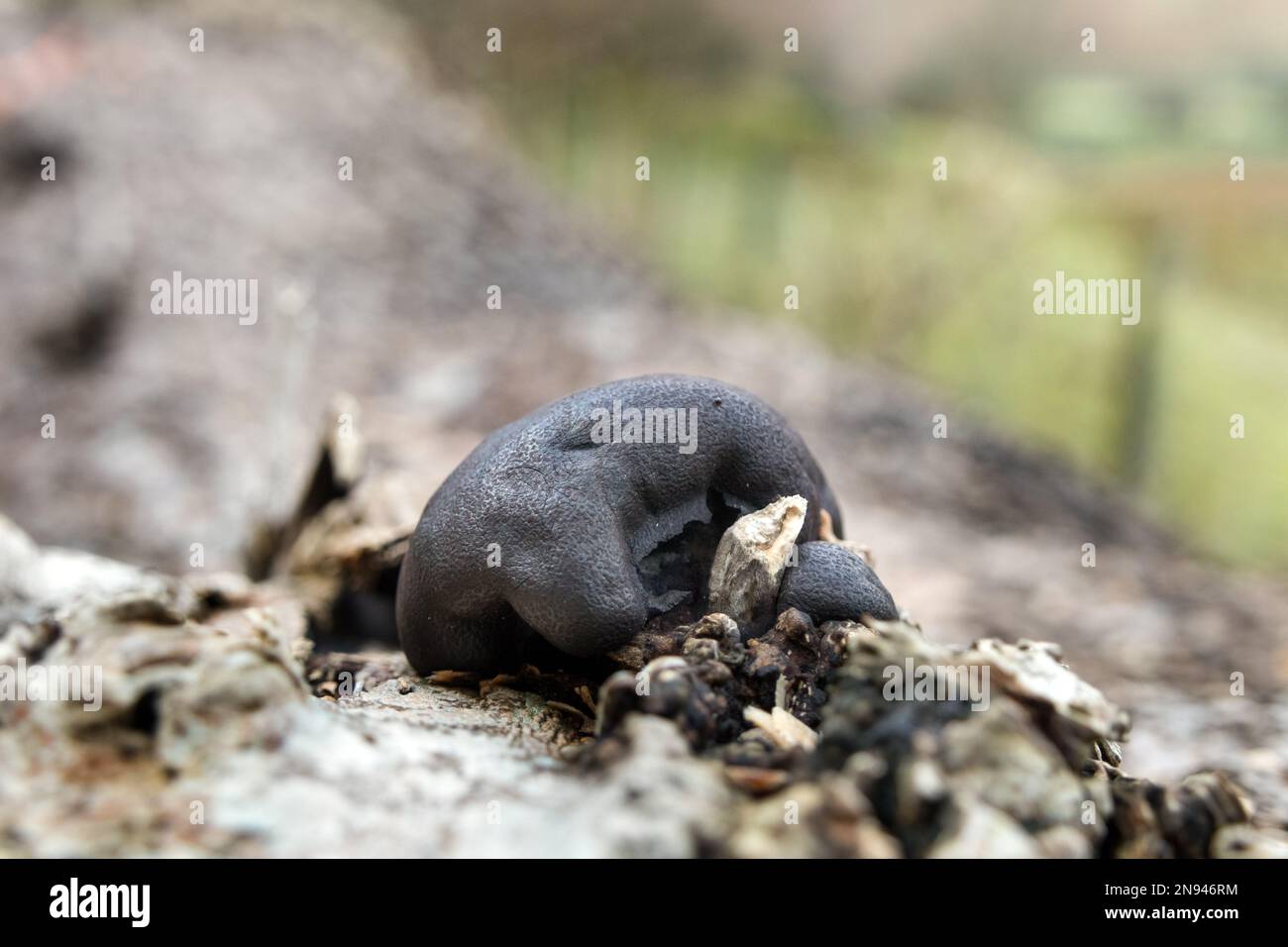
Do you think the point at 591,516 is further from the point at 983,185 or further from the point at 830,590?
the point at 983,185

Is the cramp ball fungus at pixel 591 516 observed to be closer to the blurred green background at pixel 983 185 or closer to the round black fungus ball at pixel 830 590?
the round black fungus ball at pixel 830 590

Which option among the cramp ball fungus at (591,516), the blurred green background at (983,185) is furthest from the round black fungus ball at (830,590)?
the blurred green background at (983,185)

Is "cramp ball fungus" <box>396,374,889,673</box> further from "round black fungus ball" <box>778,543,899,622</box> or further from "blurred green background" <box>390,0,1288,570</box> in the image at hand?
"blurred green background" <box>390,0,1288,570</box>

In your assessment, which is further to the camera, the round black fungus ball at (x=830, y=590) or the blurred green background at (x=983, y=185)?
the blurred green background at (x=983, y=185)

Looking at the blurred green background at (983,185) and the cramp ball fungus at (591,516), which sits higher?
the blurred green background at (983,185)

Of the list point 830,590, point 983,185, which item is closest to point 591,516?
point 830,590
